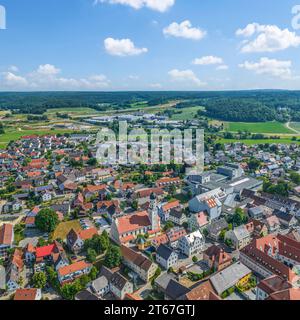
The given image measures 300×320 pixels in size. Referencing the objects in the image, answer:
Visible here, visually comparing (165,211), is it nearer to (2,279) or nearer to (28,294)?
(28,294)

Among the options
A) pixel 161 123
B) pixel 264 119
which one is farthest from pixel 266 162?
pixel 264 119

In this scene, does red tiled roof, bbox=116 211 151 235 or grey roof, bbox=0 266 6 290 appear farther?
red tiled roof, bbox=116 211 151 235

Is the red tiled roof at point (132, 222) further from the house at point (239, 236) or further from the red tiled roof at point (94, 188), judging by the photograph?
the red tiled roof at point (94, 188)

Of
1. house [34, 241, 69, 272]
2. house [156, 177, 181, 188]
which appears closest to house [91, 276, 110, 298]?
house [34, 241, 69, 272]

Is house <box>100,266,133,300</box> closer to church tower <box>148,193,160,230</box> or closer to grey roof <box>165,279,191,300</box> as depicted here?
grey roof <box>165,279,191,300</box>

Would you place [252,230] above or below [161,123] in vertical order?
below

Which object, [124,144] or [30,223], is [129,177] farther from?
[124,144]
